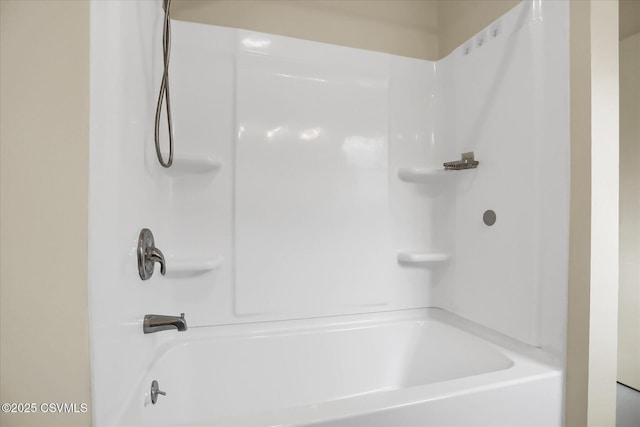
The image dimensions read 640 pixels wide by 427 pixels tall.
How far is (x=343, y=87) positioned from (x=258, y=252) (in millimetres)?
912

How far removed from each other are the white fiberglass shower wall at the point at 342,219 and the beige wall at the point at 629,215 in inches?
35.0

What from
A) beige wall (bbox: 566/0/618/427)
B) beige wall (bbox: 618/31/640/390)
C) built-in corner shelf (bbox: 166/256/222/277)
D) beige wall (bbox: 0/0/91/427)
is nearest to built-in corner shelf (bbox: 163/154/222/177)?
built-in corner shelf (bbox: 166/256/222/277)

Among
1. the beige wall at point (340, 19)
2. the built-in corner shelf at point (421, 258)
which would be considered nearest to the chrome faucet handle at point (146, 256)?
the beige wall at point (340, 19)

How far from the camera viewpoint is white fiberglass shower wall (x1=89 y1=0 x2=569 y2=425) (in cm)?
105

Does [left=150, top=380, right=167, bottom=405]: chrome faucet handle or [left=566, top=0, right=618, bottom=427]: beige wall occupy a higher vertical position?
[left=566, top=0, right=618, bottom=427]: beige wall

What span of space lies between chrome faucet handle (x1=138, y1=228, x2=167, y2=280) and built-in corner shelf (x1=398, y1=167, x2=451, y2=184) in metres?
1.19

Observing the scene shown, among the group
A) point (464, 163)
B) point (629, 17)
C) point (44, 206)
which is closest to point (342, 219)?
point (464, 163)

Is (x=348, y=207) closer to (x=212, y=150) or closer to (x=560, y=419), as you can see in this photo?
(x=212, y=150)

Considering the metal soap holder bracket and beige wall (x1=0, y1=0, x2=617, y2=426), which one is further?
the metal soap holder bracket

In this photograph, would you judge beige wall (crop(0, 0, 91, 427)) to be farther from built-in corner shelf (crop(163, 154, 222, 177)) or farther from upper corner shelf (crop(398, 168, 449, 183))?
upper corner shelf (crop(398, 168, 449, 183))

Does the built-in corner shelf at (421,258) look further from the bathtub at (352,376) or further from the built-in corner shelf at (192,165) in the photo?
the built-in corner shelf at (192,165)

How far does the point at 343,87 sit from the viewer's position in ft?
5.12

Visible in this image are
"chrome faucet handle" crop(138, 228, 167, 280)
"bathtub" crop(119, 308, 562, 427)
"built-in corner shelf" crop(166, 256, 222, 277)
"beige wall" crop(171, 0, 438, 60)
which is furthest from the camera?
"beige wall" crop(171, 0, 438, 60)

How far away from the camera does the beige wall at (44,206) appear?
526mm
